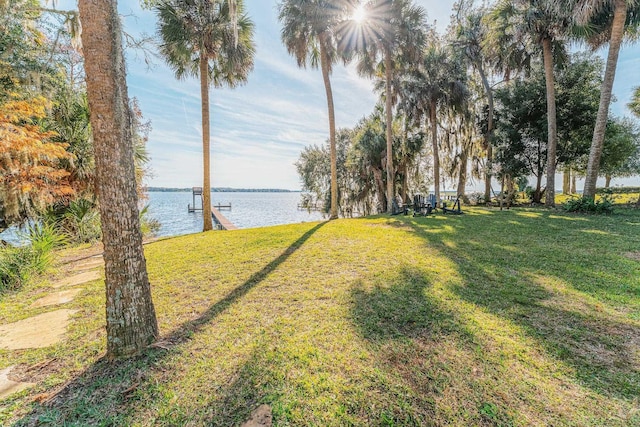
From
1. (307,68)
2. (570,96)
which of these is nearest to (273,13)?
(307,68)

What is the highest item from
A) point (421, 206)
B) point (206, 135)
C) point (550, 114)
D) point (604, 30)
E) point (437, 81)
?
point (437, 81)

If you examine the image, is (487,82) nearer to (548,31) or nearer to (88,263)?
(548,31)

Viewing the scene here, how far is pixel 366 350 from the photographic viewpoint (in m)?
2.15

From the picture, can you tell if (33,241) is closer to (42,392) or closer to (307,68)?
(42,392)

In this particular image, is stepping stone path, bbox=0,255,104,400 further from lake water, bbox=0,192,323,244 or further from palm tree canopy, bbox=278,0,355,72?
palm tree canopy, bbox=278,0,355,72

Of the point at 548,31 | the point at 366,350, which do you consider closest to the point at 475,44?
the point at 548,31

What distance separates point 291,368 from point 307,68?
12.8m

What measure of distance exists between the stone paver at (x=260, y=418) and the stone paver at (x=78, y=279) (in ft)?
13.6

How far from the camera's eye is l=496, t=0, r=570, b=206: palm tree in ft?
31.7

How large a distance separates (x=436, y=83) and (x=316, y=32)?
25.5 feet

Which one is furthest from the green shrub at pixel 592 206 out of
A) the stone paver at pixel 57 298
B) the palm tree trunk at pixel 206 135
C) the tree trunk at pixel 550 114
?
the stone paver at pixel 57 298

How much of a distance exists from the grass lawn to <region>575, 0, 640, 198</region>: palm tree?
6.45m

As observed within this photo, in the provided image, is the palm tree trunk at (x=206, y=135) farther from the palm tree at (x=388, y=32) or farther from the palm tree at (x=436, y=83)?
the palm tree at (x=436, y=83)

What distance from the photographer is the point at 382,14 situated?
11.6 m
